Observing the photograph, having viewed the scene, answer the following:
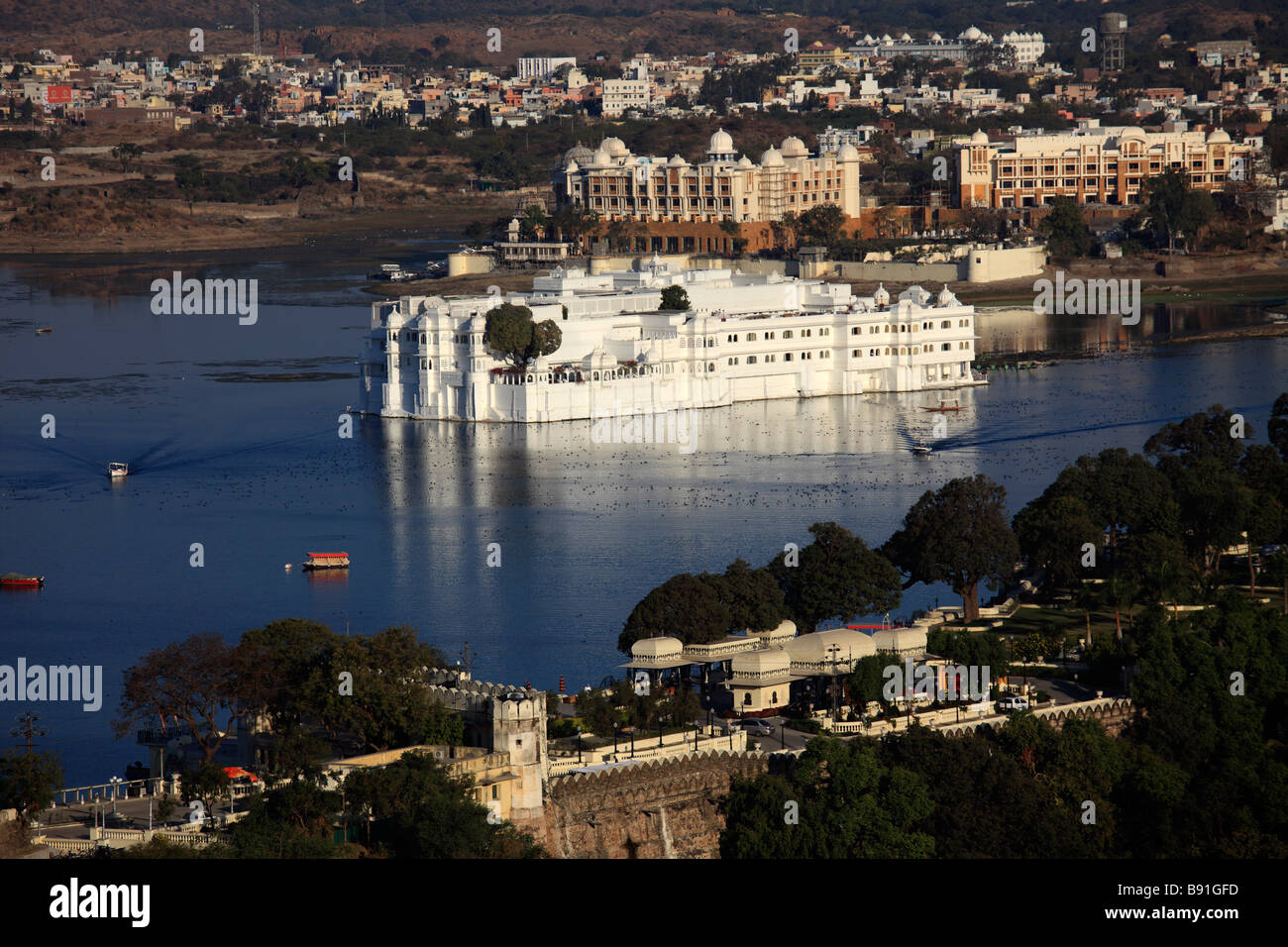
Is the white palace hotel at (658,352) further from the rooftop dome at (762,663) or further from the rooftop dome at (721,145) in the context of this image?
the rooftop dome at (721,145)

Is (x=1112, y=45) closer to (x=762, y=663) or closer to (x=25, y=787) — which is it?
(x=762, y=663)

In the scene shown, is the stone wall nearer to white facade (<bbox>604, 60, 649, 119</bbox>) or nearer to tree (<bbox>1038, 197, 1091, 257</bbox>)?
tree (<bbox>1038, 197, 1091, 257</bbox>)

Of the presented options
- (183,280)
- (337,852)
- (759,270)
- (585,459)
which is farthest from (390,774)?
(183,280)

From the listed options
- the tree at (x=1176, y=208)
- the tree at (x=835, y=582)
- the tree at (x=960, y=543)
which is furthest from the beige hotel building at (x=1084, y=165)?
the tree at (x=835, y=582)

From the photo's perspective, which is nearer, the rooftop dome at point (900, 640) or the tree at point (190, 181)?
the rooftop dome at point (900, 640)

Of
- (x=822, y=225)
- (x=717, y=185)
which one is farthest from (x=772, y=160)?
(x=822, y=225)

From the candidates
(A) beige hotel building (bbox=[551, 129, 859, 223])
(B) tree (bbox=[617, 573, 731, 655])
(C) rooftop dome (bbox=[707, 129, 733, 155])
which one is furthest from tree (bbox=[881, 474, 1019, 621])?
(C) rooftop dome (bbox=[707, 129, 733, 155])
